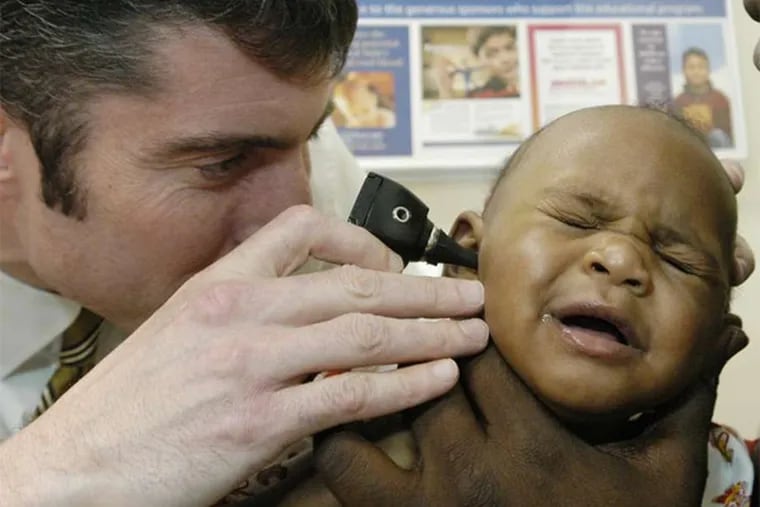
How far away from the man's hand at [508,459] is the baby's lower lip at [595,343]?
0.26 ft

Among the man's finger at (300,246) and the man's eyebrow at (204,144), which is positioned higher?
the man's eyebrow at (204,144)

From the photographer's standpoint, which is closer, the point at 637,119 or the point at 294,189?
the point at 637,119

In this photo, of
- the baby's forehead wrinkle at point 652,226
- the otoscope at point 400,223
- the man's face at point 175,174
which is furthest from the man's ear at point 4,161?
the baby's forehead wrinkle at point 652,226

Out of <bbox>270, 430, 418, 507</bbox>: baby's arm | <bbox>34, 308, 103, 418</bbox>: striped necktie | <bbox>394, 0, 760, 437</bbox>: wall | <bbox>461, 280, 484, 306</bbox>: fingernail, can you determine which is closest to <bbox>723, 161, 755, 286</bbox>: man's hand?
<bbox>461, 280, 484, 306</bbox>: fingernail

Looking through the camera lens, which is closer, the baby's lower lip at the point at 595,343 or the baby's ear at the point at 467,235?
the baby's lower lip at the point at 595,343

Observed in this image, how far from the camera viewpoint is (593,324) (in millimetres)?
868

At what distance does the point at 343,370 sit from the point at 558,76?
4.72 feet

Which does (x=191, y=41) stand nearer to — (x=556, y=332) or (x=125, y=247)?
(x=125, y=247)

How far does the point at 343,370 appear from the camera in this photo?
0.88 meters

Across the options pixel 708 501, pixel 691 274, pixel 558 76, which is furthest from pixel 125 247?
pixel 558 76

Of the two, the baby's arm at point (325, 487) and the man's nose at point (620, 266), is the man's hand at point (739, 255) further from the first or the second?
the baby's arm at point (325, 487)

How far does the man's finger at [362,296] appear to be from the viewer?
2.84 ft

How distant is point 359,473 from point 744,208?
1574 mm

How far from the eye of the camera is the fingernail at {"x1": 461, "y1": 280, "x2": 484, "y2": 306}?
0.92 m
